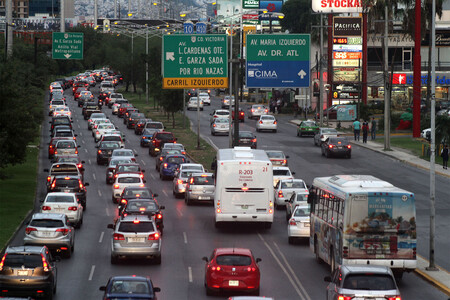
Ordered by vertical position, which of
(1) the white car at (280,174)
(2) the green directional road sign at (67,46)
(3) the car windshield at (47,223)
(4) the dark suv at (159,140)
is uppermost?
(2) the green directional road sign at (67,46)

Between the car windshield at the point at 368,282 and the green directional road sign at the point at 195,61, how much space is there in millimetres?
30038

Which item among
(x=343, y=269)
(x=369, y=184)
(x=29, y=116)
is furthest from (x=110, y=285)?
(x=29, y=116)

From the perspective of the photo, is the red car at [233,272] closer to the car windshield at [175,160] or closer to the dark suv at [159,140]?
the car windshield at [175,160]

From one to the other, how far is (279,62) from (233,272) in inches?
1021

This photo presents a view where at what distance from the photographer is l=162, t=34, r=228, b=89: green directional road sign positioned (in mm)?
50469

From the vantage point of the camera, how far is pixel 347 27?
98062 mm

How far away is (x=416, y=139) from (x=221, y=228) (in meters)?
41.0

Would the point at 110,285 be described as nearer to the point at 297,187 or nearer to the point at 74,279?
the point at 74,279

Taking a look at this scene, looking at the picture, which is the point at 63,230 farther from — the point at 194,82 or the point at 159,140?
the point at 159,140

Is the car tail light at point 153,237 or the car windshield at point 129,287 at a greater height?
the car windshield at point 129,287

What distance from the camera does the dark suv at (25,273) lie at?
23.6m

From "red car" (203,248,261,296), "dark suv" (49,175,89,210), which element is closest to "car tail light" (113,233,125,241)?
"red car" (203,248,261,296)

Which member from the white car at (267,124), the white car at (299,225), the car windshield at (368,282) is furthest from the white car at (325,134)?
the car windshield at (368,282)

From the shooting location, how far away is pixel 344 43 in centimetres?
9806
